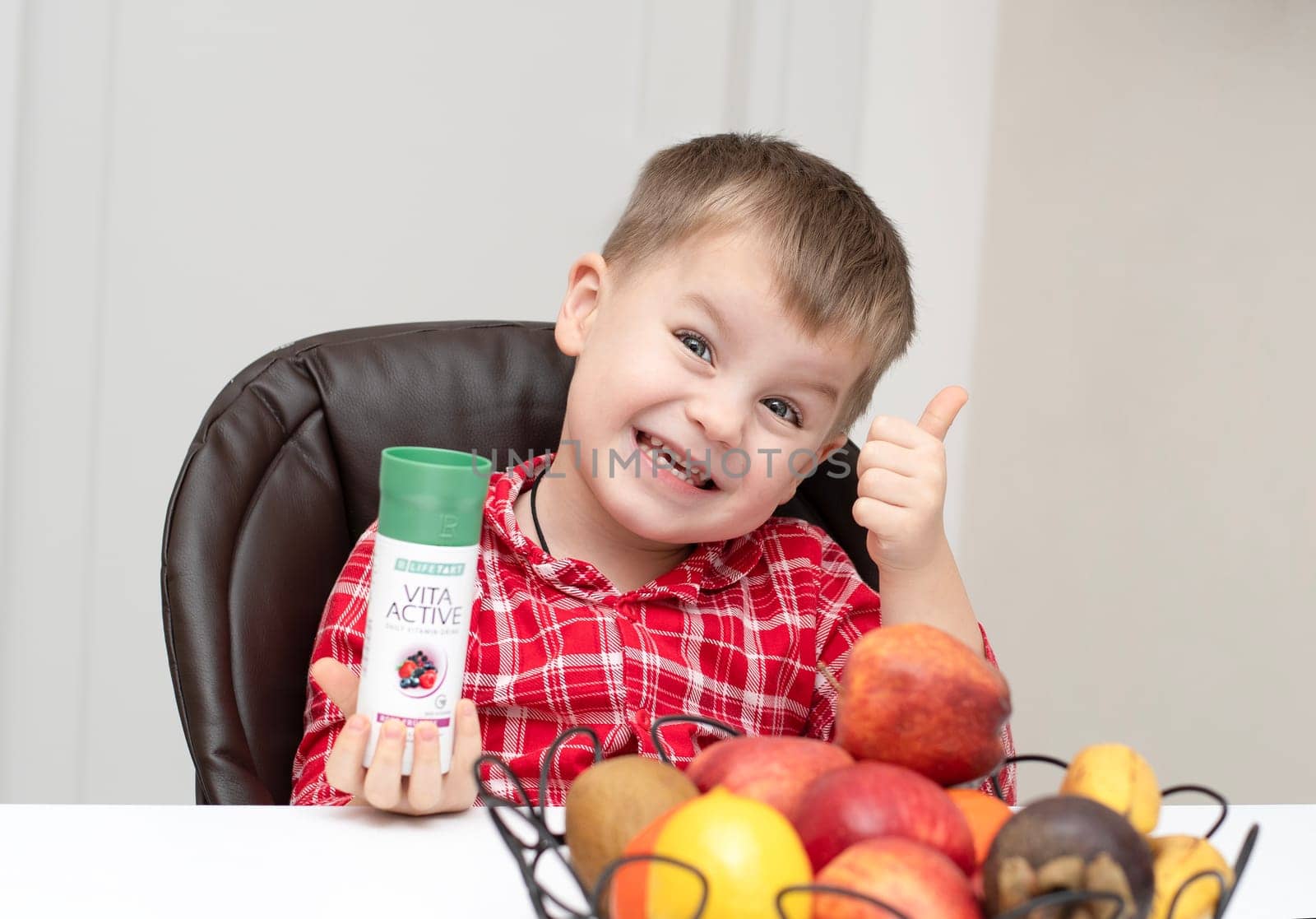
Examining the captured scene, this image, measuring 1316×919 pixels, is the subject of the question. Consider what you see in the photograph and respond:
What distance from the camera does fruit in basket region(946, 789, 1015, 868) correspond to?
0.48 meters

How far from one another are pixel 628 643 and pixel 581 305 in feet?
1.15

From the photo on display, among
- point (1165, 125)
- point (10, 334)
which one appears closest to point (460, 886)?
point (10, 334)

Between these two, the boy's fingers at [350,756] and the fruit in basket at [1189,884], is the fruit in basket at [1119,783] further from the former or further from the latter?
the boy's fingers at [350,756]

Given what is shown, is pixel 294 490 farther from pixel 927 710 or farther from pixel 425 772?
pixel 927 710

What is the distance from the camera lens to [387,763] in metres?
0.65

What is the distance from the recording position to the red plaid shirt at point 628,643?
105cm

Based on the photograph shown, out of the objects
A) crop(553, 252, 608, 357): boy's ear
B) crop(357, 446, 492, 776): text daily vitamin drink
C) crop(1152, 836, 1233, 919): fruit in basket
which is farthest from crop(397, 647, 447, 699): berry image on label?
crop(553, 252, 608, 357): boy's ear

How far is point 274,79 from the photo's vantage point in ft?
5.81

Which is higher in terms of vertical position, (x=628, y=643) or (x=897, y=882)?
(x=897, y=882)

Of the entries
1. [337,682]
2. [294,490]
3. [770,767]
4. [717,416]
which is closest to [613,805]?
[770,767]

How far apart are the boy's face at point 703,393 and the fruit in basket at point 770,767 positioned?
538 millimetres

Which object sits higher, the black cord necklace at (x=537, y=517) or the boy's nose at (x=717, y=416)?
the boy's nose at (x=717, y=416)

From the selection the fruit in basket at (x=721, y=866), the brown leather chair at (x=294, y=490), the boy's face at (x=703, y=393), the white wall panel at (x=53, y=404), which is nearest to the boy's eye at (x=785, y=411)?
the boy's face at (x=703, y=393)

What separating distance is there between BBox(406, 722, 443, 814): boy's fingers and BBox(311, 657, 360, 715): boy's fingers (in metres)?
0.12
